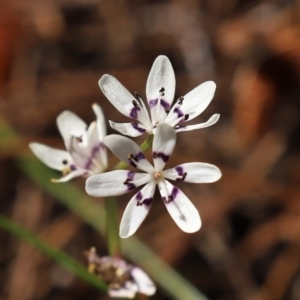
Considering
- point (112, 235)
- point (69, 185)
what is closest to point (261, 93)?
point (69, 185)

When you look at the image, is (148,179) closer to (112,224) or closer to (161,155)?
(161,155)

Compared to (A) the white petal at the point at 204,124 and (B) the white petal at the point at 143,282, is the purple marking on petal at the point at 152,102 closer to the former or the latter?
(A) the white petal at the point at 204,124

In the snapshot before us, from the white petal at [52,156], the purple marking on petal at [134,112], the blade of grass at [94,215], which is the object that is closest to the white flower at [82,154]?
the white petal at [52,156]

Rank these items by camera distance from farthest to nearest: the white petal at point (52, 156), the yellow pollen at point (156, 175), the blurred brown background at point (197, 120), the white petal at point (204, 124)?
the blurred brown background at point (197, 120)
the white petal at point (52, 156)
the yellow pollen at point (156, 175)
the white petal at point (204, 124)

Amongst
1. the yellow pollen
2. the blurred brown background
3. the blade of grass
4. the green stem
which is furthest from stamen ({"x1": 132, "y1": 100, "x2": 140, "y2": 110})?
the blurred brown background

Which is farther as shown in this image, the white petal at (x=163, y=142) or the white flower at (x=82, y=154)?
the white flower at (x=82, y=154)

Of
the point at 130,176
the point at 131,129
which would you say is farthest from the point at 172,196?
the point at 131,129

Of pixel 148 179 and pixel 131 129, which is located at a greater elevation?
pixel 131 129
